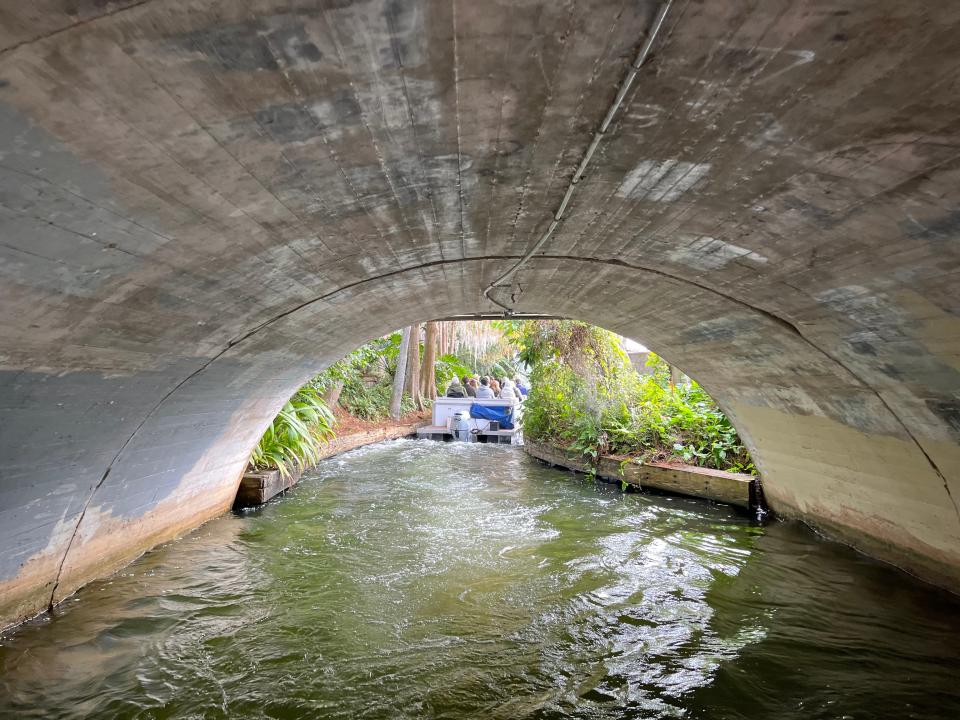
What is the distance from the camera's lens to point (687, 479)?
31.9 feet

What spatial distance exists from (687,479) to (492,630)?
596cm

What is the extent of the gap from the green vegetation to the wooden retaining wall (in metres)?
0.30

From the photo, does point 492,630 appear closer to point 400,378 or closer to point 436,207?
point 436,207

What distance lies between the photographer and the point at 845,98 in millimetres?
2488

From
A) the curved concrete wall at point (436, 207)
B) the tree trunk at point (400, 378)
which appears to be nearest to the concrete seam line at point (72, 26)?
the curved concrete wall at point (436, 207)

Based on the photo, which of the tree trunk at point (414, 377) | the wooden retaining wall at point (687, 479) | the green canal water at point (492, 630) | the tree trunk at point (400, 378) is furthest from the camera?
the tree trunk at point (414, 377)

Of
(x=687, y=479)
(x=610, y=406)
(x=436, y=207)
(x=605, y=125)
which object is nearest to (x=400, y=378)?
(x=610, y=406)

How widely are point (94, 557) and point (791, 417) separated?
734cm

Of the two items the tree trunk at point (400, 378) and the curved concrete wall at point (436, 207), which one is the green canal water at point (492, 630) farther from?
the tree trunk at point (400, 378)

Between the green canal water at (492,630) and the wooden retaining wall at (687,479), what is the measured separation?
1.17 m

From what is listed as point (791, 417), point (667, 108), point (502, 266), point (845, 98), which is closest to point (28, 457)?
point (502, 266)

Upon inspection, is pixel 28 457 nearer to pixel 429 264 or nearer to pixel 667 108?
pixel 429 264

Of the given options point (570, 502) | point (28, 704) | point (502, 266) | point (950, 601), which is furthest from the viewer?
point (570, 502)

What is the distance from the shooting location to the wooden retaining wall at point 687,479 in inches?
352
